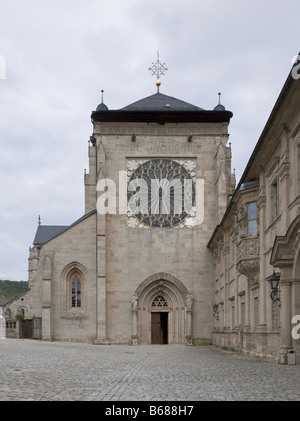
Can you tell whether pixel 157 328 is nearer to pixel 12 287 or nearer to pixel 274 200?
pixel 274 200

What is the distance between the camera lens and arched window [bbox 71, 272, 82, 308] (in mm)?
45875

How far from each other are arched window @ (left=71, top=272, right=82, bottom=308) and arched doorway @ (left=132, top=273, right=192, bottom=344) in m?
3.91

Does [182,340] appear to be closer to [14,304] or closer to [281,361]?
[14,304]

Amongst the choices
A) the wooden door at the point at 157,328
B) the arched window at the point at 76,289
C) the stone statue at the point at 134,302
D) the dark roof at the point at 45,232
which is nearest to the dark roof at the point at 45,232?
the dark roof at the point at 45,232

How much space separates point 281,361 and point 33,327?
2905cm

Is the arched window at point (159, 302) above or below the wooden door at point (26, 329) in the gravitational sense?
above

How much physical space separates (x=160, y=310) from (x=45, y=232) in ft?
155

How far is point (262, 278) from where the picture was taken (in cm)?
2498

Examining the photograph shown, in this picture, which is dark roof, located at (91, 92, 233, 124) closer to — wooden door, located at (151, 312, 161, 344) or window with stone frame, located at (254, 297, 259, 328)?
wooden door, located at (151, 312, 161, 344)

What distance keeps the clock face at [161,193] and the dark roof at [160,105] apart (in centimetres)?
401

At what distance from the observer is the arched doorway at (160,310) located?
44.7 m

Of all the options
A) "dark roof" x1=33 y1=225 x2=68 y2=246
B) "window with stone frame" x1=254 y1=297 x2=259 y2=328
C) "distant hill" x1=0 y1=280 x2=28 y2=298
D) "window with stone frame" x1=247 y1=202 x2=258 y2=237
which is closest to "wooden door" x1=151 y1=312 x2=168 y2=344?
"window with stone frame" x1=254 y1=297 x2=259 y2=328

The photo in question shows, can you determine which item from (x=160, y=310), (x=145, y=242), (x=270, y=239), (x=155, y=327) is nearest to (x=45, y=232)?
(x=155, y=327)

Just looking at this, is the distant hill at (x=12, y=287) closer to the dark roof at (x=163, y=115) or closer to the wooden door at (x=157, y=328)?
the wooden door at (x=157, y=328)
